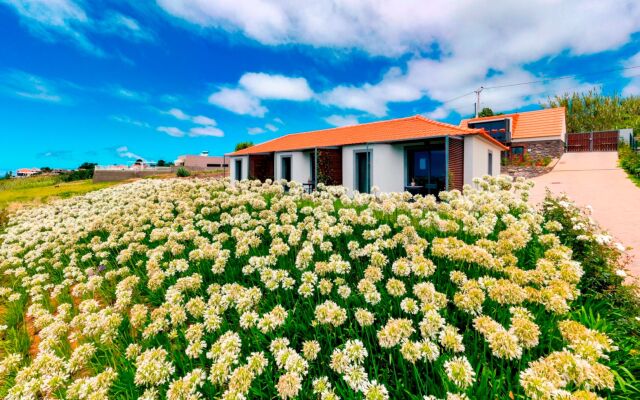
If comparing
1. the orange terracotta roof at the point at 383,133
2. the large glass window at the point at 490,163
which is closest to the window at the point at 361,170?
the orange terracotta roof at the point at 383,133

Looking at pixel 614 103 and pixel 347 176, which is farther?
pixel 614 103

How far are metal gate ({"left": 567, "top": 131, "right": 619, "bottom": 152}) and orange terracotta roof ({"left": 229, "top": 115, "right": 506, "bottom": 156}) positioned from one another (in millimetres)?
24626

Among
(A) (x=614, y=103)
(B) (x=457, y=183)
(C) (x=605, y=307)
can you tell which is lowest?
(C) (x=605, y=307)

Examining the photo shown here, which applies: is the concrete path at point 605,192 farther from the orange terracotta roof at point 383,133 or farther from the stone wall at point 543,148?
the orange terracotta roof at point 383,133

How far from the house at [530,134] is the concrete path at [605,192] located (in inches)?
72.7

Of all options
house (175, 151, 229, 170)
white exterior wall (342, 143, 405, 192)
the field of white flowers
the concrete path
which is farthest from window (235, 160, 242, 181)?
house (175, 151, 229, 170)

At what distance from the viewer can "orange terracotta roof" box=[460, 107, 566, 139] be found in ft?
91.5

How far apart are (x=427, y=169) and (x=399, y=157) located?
1.54m

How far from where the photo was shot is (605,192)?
42.3ft

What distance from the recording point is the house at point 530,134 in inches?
1073

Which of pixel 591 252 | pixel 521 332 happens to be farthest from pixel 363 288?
pixel 591 252

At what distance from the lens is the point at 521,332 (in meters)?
1.80

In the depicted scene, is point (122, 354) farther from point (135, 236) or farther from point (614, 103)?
point (614, 103)

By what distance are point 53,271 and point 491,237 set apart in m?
7.42
